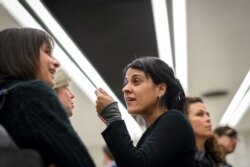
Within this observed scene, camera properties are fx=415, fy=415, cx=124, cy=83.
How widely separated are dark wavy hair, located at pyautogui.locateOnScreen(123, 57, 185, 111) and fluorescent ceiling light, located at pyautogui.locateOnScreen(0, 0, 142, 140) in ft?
4.77

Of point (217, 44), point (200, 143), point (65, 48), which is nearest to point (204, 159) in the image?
point (200, 143)

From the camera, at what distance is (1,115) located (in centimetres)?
109

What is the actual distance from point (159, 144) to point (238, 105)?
6130mm

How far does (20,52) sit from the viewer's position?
1.24 meters

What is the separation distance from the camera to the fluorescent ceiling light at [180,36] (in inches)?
124

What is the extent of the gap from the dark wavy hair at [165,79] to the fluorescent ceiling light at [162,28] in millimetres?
1293

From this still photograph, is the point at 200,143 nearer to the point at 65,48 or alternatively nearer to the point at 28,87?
the point at 28,87

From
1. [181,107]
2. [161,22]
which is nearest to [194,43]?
[161,22]

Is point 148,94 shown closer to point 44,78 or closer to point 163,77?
point 163,77

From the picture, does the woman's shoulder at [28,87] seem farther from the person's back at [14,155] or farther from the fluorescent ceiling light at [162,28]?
the fluorescent ceiling light at [162,28]

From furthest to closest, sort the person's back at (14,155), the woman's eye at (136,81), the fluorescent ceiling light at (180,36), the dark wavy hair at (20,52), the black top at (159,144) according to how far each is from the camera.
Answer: the fluorescent ceiling light at (180,36), the woman's eye at (136,81), the black top at (159,144), the dark wavy hair at (20,52), the person's back at (14,155)

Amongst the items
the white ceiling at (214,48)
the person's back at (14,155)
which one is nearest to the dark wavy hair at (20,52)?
the person's back at (14,155)

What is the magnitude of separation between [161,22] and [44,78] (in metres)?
2.22

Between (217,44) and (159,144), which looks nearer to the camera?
(159,144)
